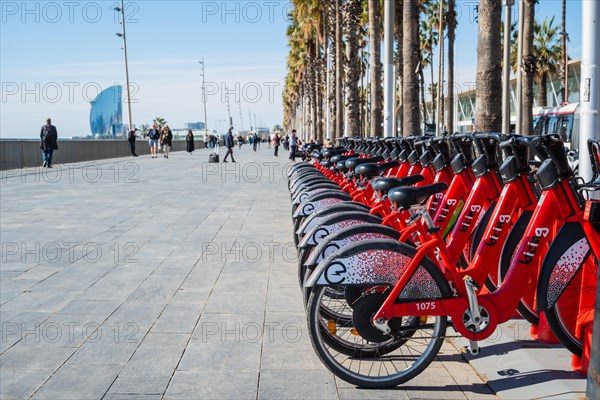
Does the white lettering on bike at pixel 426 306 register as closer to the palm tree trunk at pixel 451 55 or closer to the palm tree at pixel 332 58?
the palm tree at pixel 332 58

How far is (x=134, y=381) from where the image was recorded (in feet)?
13.5

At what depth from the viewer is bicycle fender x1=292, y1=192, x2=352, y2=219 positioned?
591cm

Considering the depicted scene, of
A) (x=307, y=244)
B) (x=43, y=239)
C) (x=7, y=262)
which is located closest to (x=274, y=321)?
(x=307, y=244)

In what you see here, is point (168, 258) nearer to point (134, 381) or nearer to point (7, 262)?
point (7, 262)

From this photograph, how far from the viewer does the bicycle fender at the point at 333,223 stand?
4.78 m

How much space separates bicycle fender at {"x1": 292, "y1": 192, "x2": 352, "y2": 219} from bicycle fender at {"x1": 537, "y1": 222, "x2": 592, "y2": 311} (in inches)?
93.0

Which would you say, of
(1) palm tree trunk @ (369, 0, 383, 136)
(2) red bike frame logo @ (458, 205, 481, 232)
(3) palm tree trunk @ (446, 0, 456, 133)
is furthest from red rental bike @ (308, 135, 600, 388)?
(3) palm tree trunk @ (446, 0, 456, 133)

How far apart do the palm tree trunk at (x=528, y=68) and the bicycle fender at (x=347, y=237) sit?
1655cm

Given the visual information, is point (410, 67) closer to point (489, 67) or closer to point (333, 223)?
point (489, 67)

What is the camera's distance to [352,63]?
23.2 metres

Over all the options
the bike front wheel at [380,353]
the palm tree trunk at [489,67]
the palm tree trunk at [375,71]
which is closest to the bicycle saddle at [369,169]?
the bike front wheel at [380,353]

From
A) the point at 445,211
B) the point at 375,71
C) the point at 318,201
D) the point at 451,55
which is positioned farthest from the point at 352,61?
the point at 445,211

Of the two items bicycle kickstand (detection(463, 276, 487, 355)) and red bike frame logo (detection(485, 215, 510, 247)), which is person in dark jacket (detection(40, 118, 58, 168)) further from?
bicycle kickstand (detection(463, 276, 487, 355))

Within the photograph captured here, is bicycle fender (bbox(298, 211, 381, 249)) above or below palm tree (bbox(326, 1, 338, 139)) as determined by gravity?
below
